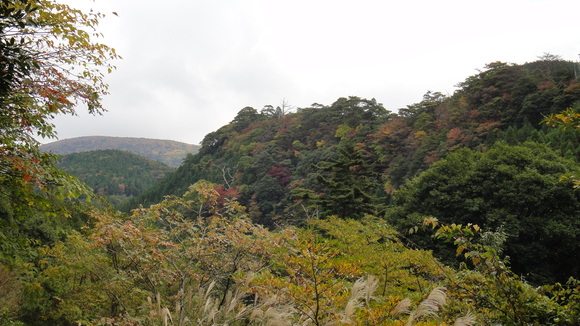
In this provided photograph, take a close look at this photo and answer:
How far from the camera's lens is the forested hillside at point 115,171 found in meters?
65.8

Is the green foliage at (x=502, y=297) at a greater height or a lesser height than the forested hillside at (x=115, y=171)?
lesser

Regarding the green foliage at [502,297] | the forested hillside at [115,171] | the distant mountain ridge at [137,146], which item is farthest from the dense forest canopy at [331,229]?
the distant mountain ridge at [137,146]

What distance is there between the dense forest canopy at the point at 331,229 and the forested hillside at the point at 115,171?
47866mm

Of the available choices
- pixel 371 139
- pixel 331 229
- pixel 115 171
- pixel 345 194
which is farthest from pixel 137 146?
pixel 331 229

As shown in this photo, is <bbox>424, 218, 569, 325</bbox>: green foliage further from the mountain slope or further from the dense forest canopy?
the mountain slope

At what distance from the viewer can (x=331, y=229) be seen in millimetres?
8547

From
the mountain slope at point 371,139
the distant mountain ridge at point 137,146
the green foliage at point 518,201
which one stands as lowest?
the green foliage at point 518,201

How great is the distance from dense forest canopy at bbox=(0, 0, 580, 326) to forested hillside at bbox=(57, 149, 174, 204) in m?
47.9

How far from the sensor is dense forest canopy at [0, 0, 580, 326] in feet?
8.04

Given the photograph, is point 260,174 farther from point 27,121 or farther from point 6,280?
point 27,121

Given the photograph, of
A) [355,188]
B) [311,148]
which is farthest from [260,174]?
[355,188]

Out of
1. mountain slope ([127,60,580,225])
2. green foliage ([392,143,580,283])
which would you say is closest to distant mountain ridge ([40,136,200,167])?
mountain slope ([127,60,580,225])

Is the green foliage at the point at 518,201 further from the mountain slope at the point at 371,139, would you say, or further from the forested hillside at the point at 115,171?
the forested hillside at the point at 115,171

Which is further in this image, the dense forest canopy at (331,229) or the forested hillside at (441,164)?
the forested hillside at (441,164)
